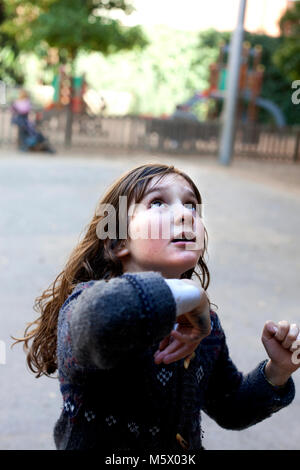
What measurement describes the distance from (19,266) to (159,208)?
196 inches

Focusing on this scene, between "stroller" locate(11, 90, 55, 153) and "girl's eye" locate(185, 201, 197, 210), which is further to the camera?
"stroller" locate(11, 90, 55, 153)

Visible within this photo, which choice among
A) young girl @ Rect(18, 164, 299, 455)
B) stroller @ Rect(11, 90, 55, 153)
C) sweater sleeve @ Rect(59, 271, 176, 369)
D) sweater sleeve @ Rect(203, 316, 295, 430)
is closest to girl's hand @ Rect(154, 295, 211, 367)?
young girl @ Rect(18, 164, 299, 455)

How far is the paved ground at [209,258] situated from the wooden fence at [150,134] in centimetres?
263

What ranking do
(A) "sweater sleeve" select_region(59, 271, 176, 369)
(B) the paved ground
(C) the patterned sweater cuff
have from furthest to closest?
(B) the paved ground, (C) the patterned sweater cuff, (A) "sweater sleeve" select_region(59, 271, 176, 369)

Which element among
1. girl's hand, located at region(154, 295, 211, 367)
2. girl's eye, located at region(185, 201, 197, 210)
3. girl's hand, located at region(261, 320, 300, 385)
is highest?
girl's eye, located at region(185, 201, 197, 210)

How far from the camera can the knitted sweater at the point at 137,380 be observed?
0.97m

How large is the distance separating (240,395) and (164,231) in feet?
2.04

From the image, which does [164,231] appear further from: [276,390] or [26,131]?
[26,131]

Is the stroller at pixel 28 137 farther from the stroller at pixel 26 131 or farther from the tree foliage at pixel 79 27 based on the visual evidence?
the tree foliage at pixel 79 27

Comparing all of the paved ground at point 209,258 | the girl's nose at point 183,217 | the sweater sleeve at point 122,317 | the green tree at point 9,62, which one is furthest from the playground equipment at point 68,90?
the sweater sleeve at point 122,317

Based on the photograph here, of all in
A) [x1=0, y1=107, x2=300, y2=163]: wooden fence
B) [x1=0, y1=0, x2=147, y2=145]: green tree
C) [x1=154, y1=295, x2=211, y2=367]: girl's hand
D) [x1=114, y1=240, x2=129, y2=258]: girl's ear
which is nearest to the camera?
[x1=154, y1=295, x2=211, y2=367]: girl's hand

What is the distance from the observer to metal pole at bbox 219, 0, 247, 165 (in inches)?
578

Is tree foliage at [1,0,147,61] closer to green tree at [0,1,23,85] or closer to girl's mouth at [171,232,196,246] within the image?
green tree at [0,1,23,85]
